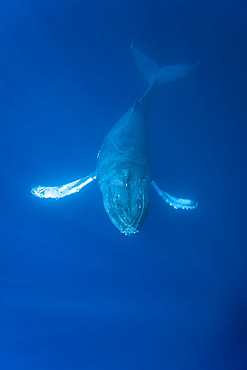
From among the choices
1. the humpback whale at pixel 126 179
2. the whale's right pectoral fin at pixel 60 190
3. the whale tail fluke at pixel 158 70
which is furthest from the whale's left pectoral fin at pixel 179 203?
the whale tail fluke at pixel 158 70

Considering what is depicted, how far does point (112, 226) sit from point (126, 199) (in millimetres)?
4784

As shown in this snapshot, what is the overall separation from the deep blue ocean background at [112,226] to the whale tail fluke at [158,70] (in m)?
0.66

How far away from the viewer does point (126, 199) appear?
8.88 meters

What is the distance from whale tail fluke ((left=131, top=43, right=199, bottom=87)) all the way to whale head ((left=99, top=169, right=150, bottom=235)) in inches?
195

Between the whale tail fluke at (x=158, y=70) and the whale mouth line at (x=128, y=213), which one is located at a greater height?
the whale tail fluke at (x=158, y=70)

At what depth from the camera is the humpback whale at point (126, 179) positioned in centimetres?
887

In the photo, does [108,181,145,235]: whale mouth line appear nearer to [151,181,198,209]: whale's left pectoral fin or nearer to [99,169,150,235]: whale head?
[99,169,150,235]: whale head

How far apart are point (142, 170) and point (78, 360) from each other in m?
9.98

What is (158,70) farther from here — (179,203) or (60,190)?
(60,190)

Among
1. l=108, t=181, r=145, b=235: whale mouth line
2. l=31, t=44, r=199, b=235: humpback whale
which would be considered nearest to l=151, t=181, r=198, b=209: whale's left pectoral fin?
l=31, t=44, r=199, b=235: humpback whale

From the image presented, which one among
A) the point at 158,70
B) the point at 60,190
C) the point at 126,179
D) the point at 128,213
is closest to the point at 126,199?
the point at 128,213

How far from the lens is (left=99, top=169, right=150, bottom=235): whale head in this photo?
8.74 meters

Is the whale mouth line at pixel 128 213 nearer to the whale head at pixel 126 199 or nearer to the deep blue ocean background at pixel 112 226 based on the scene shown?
the whale head at pixel 126 199

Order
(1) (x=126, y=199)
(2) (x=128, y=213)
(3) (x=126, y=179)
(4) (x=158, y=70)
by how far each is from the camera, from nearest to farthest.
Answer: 1. (2) (x=128, y=213)
2. (1) (x=126, y=199)
3. (3) (x=126, y=179)
4. (4) (x=158, y=70)
